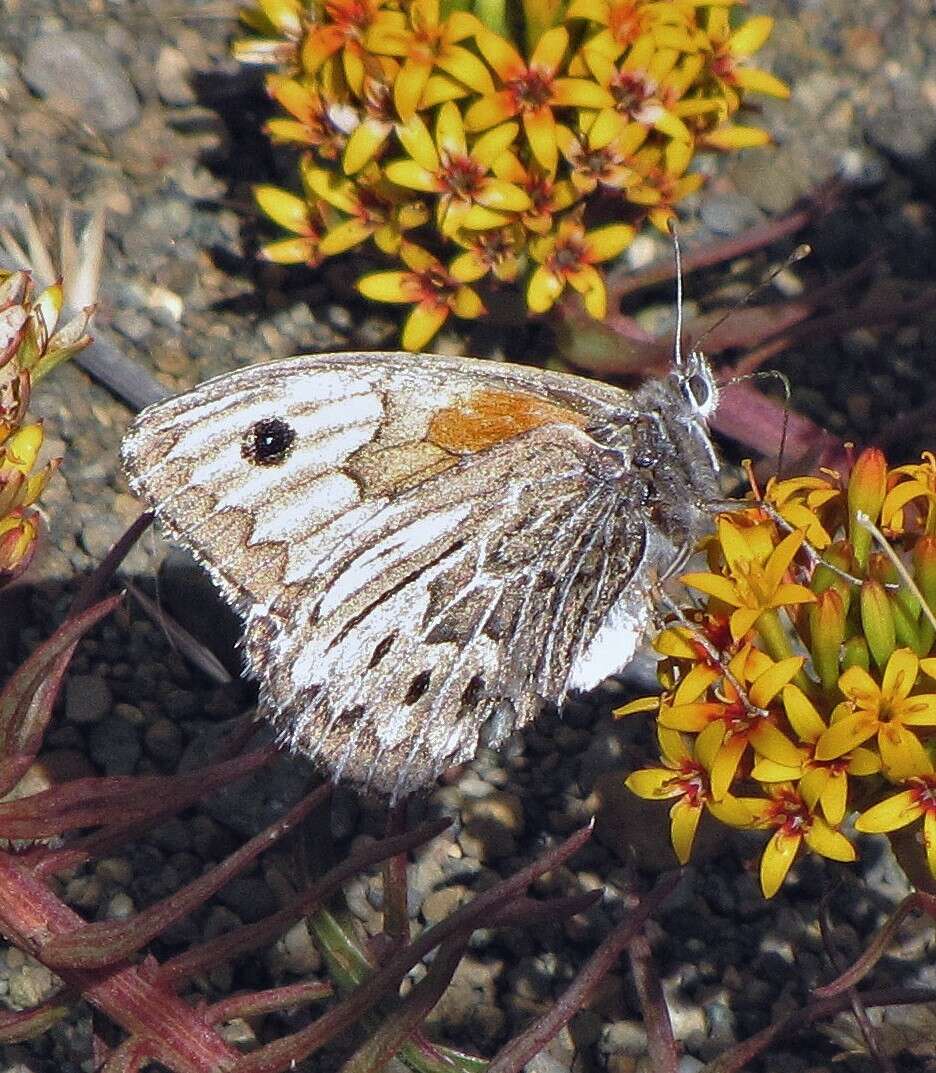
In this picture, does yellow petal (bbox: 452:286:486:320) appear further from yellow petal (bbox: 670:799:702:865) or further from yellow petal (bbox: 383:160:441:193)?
yellow petal (bbox: 670:799:702:865)

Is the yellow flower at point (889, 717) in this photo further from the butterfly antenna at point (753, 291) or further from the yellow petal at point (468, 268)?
the yellow petal at point (468, 268)

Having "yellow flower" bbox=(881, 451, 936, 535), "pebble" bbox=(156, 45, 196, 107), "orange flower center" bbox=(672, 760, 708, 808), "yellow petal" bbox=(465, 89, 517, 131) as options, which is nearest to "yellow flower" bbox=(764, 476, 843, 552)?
"yellow flower" bbox=(881, 451, 936, 535)

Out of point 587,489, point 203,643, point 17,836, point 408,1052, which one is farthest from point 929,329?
point 17,836

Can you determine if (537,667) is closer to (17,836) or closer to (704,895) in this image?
(704,895)

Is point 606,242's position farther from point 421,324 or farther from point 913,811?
point 913,811

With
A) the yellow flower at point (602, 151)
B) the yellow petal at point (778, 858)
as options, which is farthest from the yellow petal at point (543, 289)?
the yellow petal at point (778, 858)

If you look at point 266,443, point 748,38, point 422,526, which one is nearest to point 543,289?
point 748,38
